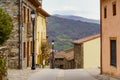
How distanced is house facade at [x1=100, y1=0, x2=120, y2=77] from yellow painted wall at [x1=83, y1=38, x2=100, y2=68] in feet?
64.5

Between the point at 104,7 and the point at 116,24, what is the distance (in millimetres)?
3079

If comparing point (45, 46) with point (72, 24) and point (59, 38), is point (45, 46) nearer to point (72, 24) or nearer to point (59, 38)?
point (59, 38)

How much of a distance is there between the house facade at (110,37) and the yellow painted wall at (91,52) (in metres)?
19.7

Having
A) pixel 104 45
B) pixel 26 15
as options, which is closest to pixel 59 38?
pixel 26 15

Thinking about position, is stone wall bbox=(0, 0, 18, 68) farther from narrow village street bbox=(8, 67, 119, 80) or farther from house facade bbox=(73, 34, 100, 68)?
house facade bbox=(73, 34, 100, 68)

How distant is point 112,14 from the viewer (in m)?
20.3

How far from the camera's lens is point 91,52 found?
141 feet

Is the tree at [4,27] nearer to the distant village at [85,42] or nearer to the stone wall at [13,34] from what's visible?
the distant village at [85,42]

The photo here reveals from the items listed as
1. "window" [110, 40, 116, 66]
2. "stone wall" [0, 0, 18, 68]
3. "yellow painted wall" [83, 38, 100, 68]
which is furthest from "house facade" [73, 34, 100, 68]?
"window" [110, 40, 116, 66]

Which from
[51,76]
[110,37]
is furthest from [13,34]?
[110,37]

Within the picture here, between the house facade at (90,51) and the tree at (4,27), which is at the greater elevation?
the tree at (4,27)

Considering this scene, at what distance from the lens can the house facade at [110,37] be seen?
63.2 feet

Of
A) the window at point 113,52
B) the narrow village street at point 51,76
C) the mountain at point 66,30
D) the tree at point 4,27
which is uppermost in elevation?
the mountain at point 66,30

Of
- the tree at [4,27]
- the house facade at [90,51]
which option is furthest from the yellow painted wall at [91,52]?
the tree at [4,27]
